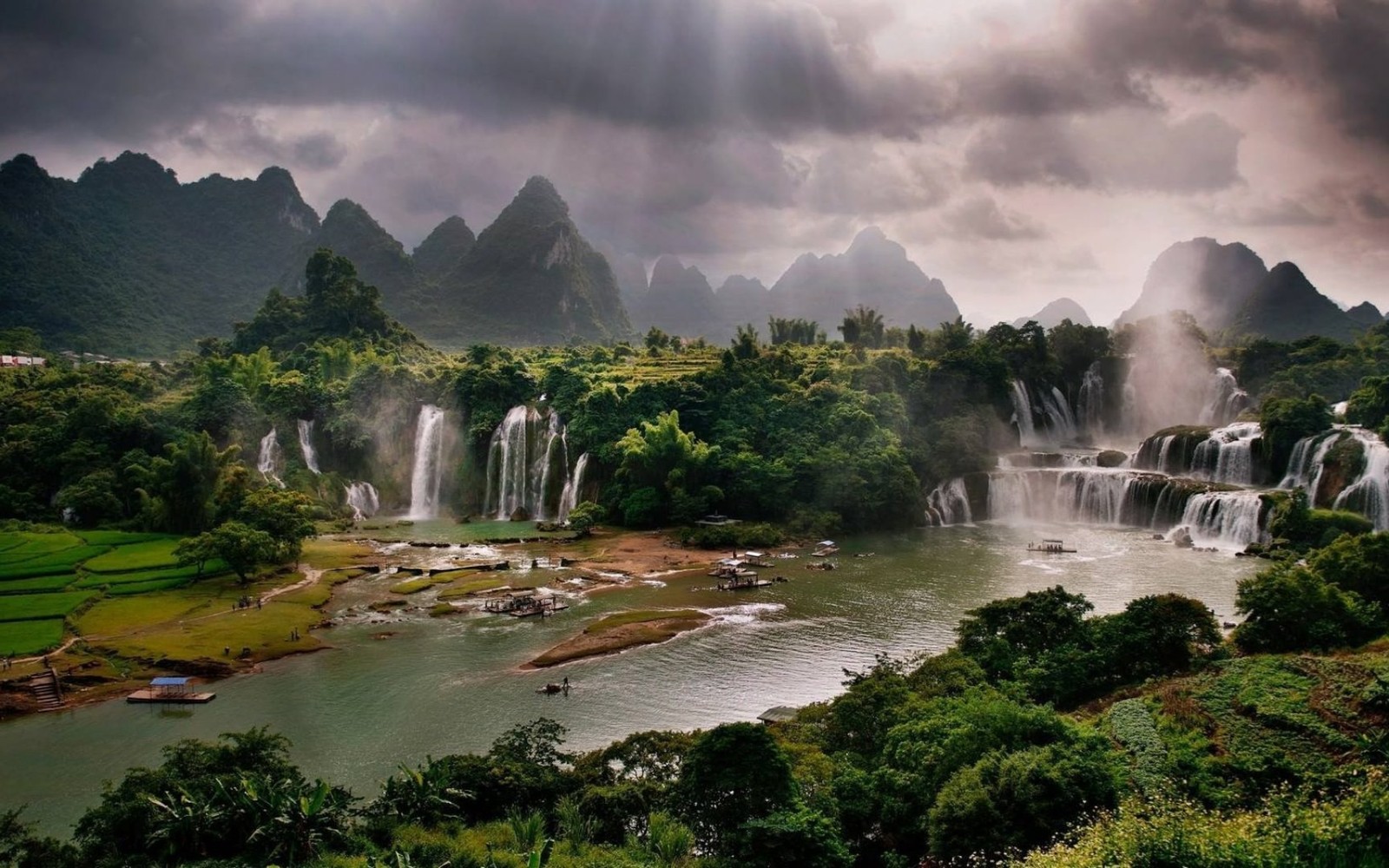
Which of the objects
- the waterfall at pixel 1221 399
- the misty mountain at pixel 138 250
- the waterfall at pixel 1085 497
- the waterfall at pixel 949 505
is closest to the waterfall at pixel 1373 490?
the waterfall at pixel 1085 497

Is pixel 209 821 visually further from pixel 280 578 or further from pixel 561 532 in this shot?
pixel 561 532

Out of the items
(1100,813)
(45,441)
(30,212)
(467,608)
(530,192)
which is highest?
(530,192)

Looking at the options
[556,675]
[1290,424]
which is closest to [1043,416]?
[1290,424]

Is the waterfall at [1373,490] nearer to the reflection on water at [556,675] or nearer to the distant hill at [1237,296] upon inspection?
the reflection on water at [556,675]

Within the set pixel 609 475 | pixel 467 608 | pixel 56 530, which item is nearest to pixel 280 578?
pixel 467 608

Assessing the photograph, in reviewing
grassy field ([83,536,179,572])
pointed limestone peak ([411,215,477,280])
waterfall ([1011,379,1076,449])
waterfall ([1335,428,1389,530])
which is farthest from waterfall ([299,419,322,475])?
pointed limestone peak ([411,215,477,280])

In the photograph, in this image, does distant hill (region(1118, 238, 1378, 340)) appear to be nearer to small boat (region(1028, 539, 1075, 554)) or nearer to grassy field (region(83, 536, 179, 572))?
small boat (region(1028, 539, 1075, 554))
